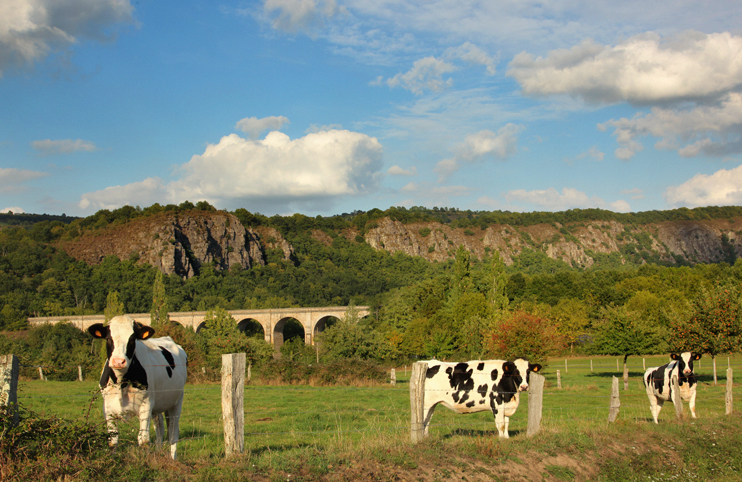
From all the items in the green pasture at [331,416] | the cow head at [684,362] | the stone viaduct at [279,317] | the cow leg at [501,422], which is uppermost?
the cow head at [684,362]

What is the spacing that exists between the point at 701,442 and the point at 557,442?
325 cm

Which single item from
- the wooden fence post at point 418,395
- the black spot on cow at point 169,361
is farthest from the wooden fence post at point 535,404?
the black spot on cow at point 169,361

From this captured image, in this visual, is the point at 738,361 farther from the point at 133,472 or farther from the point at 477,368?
the point at 133,472

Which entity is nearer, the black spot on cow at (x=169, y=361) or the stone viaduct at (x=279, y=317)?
the black spot on cow at (x=169, y=361)

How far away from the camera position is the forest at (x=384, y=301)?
27.2 meters

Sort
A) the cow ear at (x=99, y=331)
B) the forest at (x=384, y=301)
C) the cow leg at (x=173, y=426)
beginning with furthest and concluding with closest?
the forest at (x=384, y=301) < the cow leg at (x=173, y=426) < the cow ear at (x=99, y=331)

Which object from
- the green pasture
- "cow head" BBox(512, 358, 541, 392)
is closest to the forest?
the green pasture

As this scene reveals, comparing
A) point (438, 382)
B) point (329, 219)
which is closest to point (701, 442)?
point (438, 382)

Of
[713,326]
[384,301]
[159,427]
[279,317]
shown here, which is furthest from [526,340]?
[279,317]

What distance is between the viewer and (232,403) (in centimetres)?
611

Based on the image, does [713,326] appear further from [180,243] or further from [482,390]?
[180,243]

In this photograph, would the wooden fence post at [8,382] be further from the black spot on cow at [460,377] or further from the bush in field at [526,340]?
the bush in field at [526,340]

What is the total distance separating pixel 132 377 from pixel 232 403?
3.72ft

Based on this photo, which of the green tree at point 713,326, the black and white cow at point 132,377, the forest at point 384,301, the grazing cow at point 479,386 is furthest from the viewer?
the forest at point 384,301
